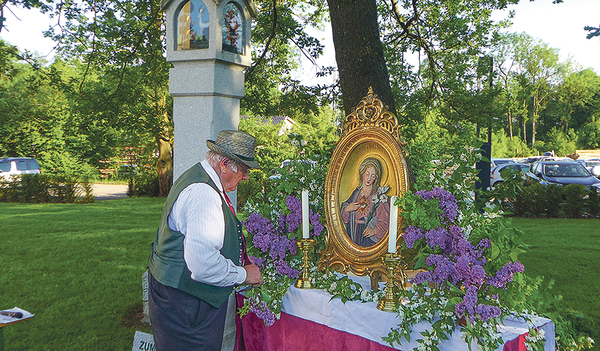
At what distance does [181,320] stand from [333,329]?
44.9 inches

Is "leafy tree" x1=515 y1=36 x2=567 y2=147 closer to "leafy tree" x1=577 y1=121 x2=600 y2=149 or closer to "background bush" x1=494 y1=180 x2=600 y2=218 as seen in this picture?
"leafy tree" x1=577 y1=121 x2=600 y2=149

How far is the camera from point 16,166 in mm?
22000

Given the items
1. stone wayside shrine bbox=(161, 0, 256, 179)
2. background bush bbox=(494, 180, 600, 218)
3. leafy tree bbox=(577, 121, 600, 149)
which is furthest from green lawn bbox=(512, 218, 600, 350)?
leafy tree bbox=(577, 121, 600, 149)

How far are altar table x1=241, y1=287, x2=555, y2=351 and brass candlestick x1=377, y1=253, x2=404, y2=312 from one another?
5 centimetres

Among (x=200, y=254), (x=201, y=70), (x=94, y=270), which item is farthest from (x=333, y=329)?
(x=94, y=270)

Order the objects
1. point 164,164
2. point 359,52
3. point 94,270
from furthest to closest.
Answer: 1. point 164,164
2. point 94,270
3. point 359,52

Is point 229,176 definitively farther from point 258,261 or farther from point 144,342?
point 144,342

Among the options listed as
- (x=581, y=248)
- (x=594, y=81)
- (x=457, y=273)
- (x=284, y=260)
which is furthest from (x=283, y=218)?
(x=594, y=81)

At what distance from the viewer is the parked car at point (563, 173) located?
18.3 meters

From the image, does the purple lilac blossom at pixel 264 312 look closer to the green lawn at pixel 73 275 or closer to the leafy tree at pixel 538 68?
the green lawn at pixel 73 275

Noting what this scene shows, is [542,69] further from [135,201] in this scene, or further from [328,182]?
[328,182]

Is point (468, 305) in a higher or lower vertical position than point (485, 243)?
lower

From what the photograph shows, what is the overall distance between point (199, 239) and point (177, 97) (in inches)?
101

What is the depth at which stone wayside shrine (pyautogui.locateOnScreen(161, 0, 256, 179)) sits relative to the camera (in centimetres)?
444
